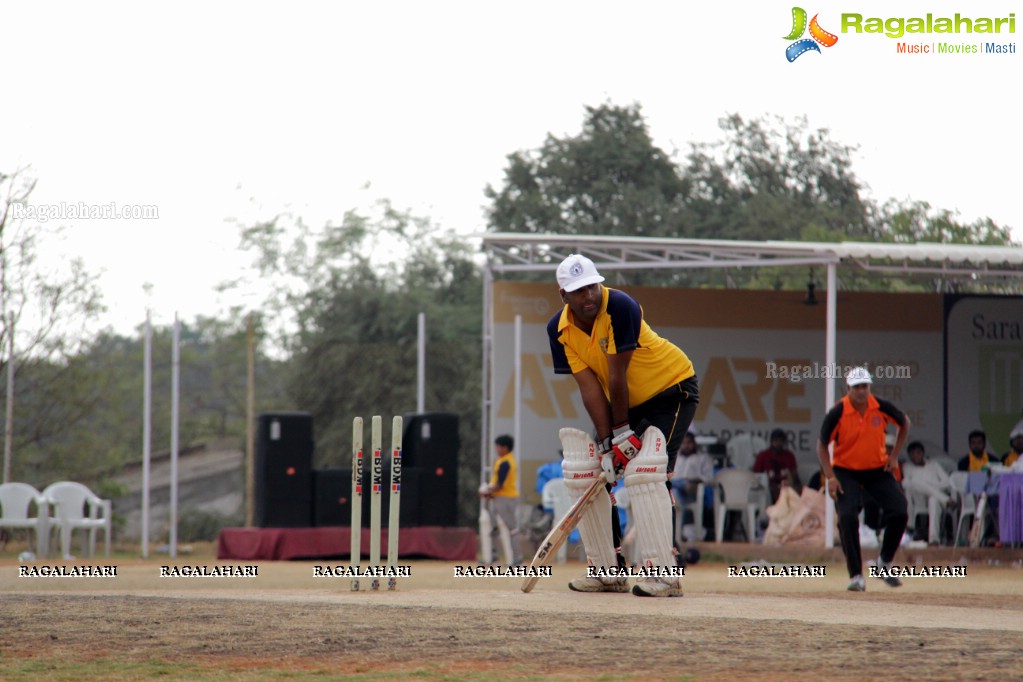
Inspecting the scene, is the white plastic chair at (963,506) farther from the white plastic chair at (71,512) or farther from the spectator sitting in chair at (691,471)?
the white plastic chair at (71,512)

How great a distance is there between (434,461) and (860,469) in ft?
26.9

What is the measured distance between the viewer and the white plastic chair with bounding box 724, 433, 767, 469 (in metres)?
20.6

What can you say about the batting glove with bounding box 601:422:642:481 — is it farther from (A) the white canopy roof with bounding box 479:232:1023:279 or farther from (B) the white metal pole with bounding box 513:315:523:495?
(B) the white metal pole with bounding box 513:315:523:495

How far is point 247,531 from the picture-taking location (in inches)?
696

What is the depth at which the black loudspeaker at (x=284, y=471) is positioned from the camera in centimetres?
1758

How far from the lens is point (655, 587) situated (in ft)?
26.2

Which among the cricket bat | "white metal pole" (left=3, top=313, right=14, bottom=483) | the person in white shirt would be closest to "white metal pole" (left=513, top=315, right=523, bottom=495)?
the person in white shirt

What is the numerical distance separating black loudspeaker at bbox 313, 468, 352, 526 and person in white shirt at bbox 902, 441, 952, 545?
6857mm

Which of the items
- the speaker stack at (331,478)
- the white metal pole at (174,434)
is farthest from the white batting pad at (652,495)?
the white metal pole at (174,434)

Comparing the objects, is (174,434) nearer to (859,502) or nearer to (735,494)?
(735,494)

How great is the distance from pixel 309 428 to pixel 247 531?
1.47 metres

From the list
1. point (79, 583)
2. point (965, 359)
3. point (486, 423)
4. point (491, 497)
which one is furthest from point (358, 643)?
point (965, 359)

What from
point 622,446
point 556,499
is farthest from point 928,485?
point 622,446

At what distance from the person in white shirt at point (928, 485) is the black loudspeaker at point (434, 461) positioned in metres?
5.63
